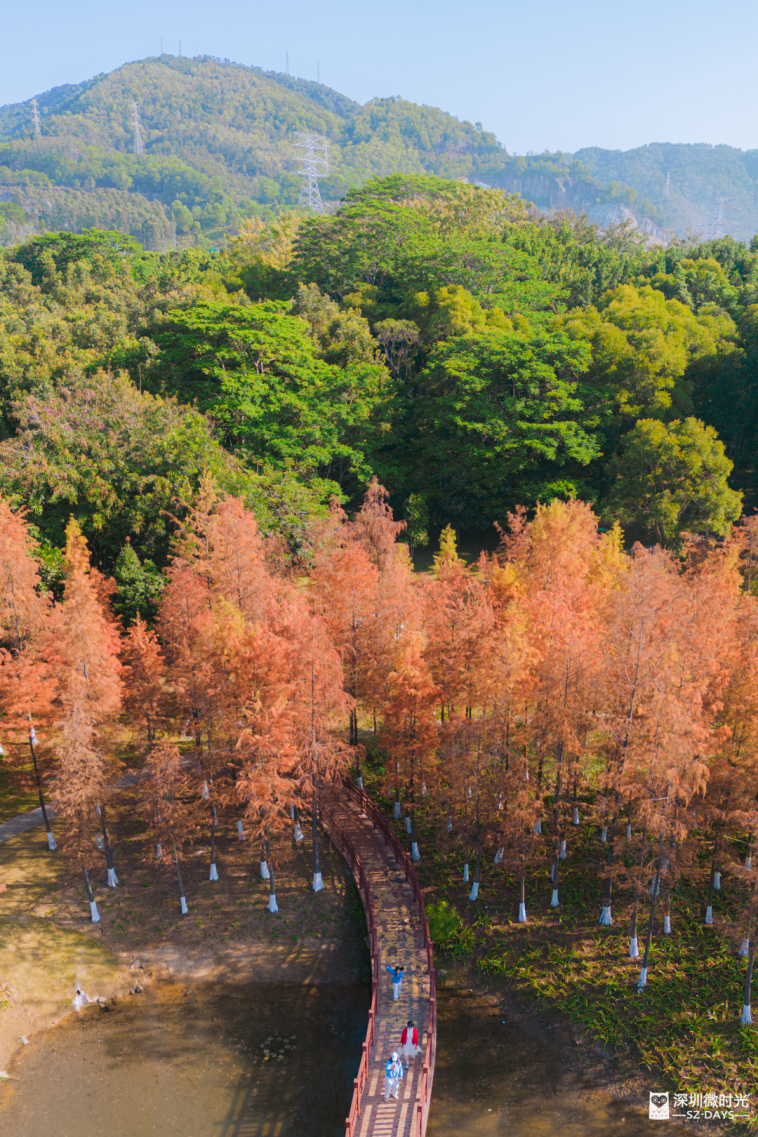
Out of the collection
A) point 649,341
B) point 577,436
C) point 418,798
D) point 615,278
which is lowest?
point 418,798

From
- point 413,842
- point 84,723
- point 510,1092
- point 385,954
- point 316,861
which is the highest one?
point 84,723

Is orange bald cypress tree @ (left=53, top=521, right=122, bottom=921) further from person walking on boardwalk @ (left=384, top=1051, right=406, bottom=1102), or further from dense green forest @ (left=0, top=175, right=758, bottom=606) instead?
person walking on boardwalk @ (left=384, top=1051, right=406, bottom=1102)

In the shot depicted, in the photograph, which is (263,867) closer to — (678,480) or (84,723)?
(84,723)

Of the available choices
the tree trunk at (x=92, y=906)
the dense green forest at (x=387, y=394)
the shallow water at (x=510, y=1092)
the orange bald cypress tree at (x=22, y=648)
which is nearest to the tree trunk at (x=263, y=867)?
the tree trunk at (x=92, y=906)

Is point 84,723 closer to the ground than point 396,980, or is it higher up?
higher up

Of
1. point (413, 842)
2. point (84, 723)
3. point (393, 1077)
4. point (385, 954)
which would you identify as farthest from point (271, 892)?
point (84, 723)

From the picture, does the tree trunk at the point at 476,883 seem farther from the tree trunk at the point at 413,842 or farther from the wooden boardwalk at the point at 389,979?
the tree trunk at the point at 413,842

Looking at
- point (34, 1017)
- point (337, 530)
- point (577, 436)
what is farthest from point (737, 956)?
point (577, 436)

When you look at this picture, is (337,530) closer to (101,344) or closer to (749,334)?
(101,344)
